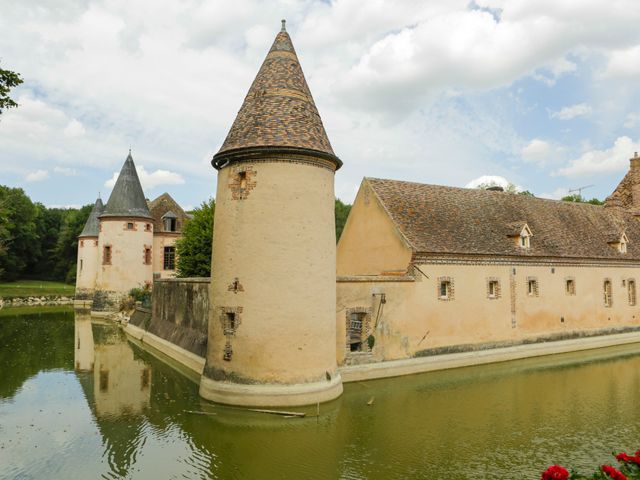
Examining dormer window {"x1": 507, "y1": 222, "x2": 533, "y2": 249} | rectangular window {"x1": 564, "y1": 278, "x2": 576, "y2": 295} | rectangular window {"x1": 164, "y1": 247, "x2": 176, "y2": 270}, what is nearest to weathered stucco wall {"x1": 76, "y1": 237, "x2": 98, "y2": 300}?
rectangular window {"x1": 164, "y1": 247, "x2": 176, "y2": 270}

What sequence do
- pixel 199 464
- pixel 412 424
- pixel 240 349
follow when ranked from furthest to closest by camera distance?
1. pixel 240 349
2. pixel 412 424
3. pixel 199 464

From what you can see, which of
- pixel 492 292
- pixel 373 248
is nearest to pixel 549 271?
pixel 492 292

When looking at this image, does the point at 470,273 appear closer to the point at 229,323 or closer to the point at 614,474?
the point at 229,323

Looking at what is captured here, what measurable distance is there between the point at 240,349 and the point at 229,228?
3.37 m

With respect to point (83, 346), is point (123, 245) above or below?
above

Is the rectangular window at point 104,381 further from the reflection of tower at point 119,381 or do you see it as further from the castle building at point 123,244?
the castle building at point 123,244

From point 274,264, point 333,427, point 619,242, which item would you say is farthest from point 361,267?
point 619,242

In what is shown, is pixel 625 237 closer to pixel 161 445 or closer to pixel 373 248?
pixel 373 248

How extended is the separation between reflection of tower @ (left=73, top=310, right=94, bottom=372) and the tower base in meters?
7.80

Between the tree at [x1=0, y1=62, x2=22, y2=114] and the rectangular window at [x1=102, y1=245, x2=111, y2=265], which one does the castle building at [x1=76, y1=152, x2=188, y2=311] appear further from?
the tree at [x1=0, y1=62, x2=22, y2=114]

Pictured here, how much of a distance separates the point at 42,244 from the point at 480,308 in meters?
69.2

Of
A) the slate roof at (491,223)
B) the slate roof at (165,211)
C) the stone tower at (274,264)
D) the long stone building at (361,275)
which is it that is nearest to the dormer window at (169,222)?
the slate roof at (165,211)

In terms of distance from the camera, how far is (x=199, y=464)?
9.27m

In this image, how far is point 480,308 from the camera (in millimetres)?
19188
